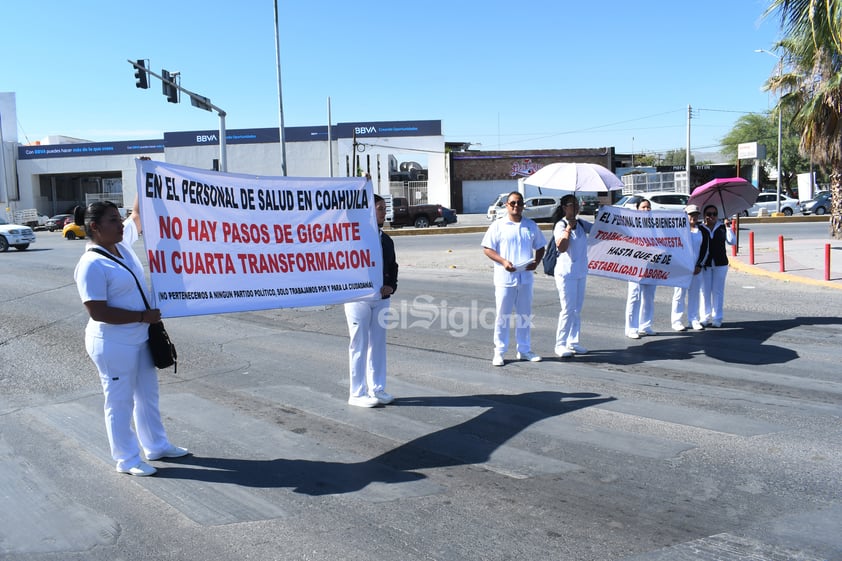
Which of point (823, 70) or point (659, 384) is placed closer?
point (659, 384)

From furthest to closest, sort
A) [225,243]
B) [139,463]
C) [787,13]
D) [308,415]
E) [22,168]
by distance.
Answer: [22,168]
[787,13]
[308,415]
[225,243]
[139,463]

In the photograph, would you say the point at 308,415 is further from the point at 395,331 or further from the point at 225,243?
the point at 395,331

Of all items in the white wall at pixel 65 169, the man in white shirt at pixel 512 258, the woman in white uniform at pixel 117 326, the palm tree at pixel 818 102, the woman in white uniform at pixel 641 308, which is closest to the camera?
the woman in white uniform at pixel 117 326

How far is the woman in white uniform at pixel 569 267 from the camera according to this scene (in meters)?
8.41

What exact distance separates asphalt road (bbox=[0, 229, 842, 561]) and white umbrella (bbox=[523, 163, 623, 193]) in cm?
206

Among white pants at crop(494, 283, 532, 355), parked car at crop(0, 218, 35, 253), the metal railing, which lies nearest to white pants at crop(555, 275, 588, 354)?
white pants at crop(494, 283, 532, 355)

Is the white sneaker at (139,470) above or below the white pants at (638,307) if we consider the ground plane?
below

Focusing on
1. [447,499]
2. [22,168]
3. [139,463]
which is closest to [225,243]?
[139,463]

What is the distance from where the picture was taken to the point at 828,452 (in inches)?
209

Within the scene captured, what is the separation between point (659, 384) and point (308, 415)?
142 inches

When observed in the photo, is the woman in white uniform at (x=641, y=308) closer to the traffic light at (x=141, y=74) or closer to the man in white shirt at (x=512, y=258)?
the man in white shirt at (x=512, y=258)

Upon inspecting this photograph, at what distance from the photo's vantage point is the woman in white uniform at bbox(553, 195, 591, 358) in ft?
27.6

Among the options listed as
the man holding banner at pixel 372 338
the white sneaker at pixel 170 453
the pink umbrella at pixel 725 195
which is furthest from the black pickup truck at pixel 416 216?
the white sneaker at pixel 170 453

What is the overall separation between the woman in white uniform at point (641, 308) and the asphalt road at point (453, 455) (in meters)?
0.32
